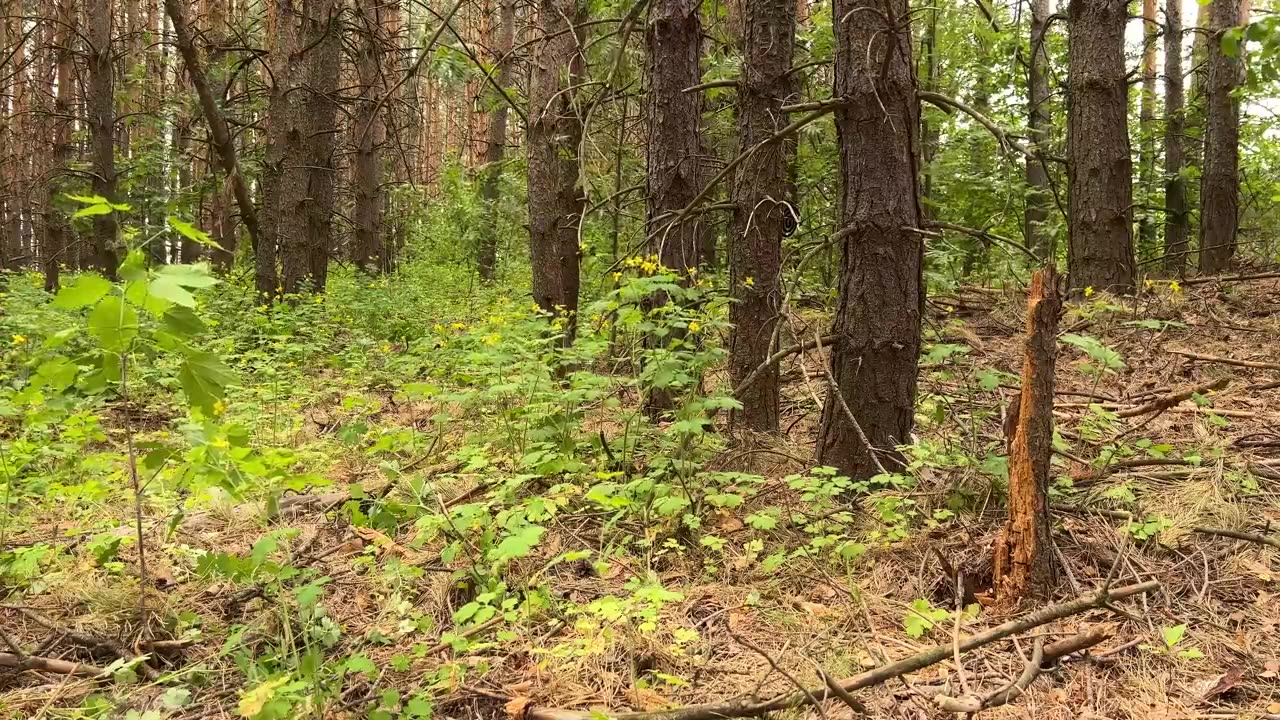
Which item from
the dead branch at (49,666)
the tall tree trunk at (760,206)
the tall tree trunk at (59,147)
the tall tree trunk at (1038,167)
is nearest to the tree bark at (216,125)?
the tall tree trunk at (59,147)

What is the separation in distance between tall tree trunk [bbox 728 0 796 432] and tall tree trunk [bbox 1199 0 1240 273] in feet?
19.5

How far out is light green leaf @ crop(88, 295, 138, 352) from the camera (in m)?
2.12

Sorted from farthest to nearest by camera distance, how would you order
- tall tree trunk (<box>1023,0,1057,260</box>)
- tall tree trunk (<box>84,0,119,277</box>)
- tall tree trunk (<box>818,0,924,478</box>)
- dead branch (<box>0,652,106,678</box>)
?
tall tree trunk (<box>84,0,119,277</box>) → tall tree trunk (<box>1023,0,1057,260</box>) → tall tree trunk (<box>818,0,924,478</box>) → dead branch (<box>0,652,106,678</box>)

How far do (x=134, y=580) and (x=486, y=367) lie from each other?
7.38 feet

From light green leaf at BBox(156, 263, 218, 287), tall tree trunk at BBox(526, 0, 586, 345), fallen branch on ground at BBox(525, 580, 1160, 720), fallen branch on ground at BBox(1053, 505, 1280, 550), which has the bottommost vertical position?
fallen branch on ground at BBox(525, 580, 1160, 720)

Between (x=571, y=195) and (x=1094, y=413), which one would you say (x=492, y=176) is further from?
(x=1094, y=413)

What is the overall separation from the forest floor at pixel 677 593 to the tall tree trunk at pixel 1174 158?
6.44m

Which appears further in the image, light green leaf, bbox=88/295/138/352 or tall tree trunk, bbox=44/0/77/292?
tall tree trunk, bbox=44/0/77/292

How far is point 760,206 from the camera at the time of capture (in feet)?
14.4

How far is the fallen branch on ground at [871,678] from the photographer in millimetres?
2070

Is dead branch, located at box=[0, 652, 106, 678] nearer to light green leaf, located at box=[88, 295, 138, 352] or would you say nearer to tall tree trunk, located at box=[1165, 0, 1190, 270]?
light green leaf, located at box=[88, 295, 138, 352]

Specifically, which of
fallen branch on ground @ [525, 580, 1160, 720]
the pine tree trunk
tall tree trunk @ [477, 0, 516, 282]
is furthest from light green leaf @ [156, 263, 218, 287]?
tall tree trunk @ [477, 0, 516, 282]

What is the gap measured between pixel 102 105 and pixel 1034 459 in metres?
11.9

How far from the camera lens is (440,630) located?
279 centimetres
